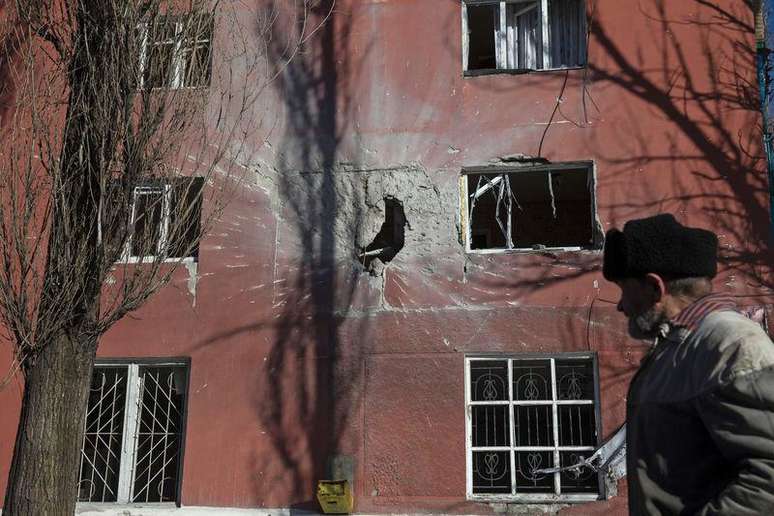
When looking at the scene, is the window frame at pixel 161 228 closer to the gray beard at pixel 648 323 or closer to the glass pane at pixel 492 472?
the glass pane at pixel 492 472

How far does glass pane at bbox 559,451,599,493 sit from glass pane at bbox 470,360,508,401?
77 centimetres

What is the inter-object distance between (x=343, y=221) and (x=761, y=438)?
6.20 m

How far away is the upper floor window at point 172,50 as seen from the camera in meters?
5.87

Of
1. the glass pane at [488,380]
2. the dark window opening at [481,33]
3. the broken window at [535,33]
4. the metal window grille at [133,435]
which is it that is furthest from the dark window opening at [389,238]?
the metal window grille at [133,435]

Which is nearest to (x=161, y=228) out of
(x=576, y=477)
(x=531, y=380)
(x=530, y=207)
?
(x=531, y=380)

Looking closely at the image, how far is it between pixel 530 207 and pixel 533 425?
5.13m

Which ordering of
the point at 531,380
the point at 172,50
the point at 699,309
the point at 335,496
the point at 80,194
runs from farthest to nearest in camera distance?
1. the point at 531,380
2. the point at 335,496
3. the point at 172,50
4. the point at 80,194
5. the point at 699,309

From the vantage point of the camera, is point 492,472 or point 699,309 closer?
point 699,309

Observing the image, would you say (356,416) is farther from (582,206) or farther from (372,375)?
(582,206)

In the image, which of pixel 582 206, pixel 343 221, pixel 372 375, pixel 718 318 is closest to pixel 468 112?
pixel 343 221

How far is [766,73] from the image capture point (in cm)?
767

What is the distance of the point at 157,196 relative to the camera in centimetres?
608

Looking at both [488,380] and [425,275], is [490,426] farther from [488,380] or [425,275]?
[425,275]

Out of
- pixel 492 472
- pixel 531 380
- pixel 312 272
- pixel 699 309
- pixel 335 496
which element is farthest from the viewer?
pixel 312 272
